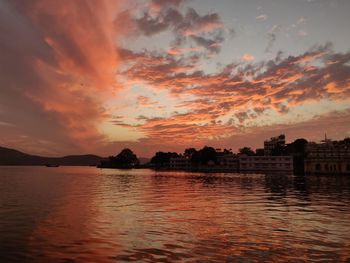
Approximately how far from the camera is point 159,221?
27.5 meters

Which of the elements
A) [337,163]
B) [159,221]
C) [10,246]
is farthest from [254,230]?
[337,163]

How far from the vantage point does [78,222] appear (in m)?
27.0

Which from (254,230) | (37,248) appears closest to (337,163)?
(254,230)

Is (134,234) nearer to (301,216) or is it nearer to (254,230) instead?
(254,230)

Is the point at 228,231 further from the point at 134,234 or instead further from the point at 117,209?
the point at 117,209

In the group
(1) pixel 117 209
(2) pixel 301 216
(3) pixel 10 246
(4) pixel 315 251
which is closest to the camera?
(4) pixel 315 251

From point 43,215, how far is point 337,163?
148125 mm

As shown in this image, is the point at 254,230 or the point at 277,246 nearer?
the point at 277,246

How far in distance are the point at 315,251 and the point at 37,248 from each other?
50.6 feet

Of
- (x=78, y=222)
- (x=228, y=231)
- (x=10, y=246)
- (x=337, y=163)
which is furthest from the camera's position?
(x=337, y=163)

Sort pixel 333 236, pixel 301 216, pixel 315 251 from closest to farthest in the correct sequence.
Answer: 1. pixel 315 251
2. pixel 333 236
3. pixel 301 216

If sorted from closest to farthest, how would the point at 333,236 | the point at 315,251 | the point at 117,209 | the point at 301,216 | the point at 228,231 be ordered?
the point at 315,251, the point at 333,236, the point at 228,231, the point at 301,216, the point at 117,209

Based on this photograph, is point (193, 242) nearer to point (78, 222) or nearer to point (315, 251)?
point (315, 251)

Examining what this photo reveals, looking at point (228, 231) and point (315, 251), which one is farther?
point (228, 231)
